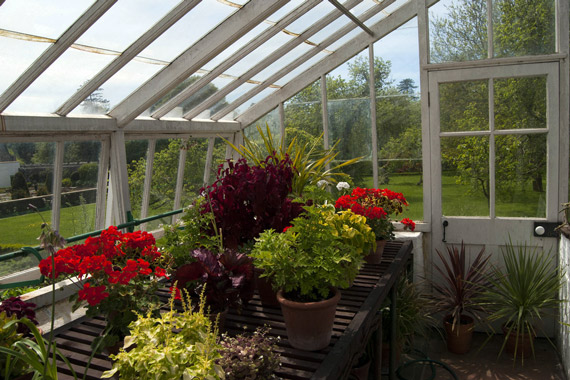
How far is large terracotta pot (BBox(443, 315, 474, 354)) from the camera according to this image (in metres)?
4.30

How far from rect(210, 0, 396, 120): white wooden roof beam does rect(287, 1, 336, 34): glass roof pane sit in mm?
587

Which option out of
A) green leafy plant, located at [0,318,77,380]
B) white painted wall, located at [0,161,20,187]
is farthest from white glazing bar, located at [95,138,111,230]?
green leafy plant, located at [0,318,77,380]

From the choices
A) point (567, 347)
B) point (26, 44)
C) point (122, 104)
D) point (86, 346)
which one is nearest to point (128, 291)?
point (86, 346)

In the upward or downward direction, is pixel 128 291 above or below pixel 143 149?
below

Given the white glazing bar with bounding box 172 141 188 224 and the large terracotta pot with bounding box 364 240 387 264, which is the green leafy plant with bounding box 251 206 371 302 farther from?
the white glazing bar with bounding box 172 141 188 224

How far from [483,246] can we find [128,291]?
159 inches

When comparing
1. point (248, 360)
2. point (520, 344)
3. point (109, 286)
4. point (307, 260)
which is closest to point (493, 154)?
point (520, 344)

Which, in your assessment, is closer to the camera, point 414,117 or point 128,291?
point 128,291

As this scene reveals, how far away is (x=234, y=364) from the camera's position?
147 cm

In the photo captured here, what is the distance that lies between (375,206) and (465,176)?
196 centimetres

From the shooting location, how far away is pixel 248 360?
1.49 meters

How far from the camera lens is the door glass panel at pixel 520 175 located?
455cm

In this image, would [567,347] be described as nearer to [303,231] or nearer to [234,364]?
[303,231]

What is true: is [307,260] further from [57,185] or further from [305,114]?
[305,114]
